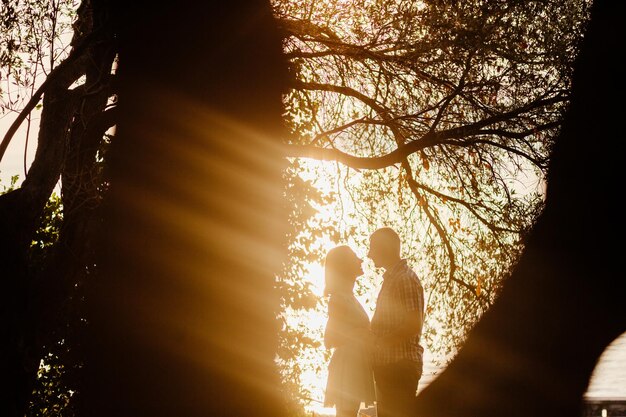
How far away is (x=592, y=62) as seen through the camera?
4.59 feet

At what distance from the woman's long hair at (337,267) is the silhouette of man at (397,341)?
655 mm

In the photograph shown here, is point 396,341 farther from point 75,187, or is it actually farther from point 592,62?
point 75,187

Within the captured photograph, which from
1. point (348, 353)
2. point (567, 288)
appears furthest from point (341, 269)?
point (567, 288)

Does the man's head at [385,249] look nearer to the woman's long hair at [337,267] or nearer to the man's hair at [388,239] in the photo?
the man's hair at [388,239]

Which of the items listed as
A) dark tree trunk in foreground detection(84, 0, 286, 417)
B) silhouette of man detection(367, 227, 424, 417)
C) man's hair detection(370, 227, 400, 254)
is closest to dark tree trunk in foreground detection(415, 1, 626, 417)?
dark tree trunk in foreground detection(84, 0, 286, 417)

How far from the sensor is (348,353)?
→ 5.41 meters

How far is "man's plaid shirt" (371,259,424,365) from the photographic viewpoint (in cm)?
453

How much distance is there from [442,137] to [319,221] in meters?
2.91

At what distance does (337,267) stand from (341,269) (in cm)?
4

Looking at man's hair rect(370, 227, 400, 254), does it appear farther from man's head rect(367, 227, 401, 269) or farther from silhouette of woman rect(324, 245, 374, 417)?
silhouette of woman rect(324, 245, 374, 417)

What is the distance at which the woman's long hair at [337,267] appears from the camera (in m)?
5.43

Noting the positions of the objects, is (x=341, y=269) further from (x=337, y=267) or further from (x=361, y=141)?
(x=361, y=141)

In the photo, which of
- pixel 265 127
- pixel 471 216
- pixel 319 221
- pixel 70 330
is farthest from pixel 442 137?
pixel 70 330

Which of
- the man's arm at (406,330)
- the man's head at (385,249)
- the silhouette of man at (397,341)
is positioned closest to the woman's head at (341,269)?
the man's head at (385,249)
